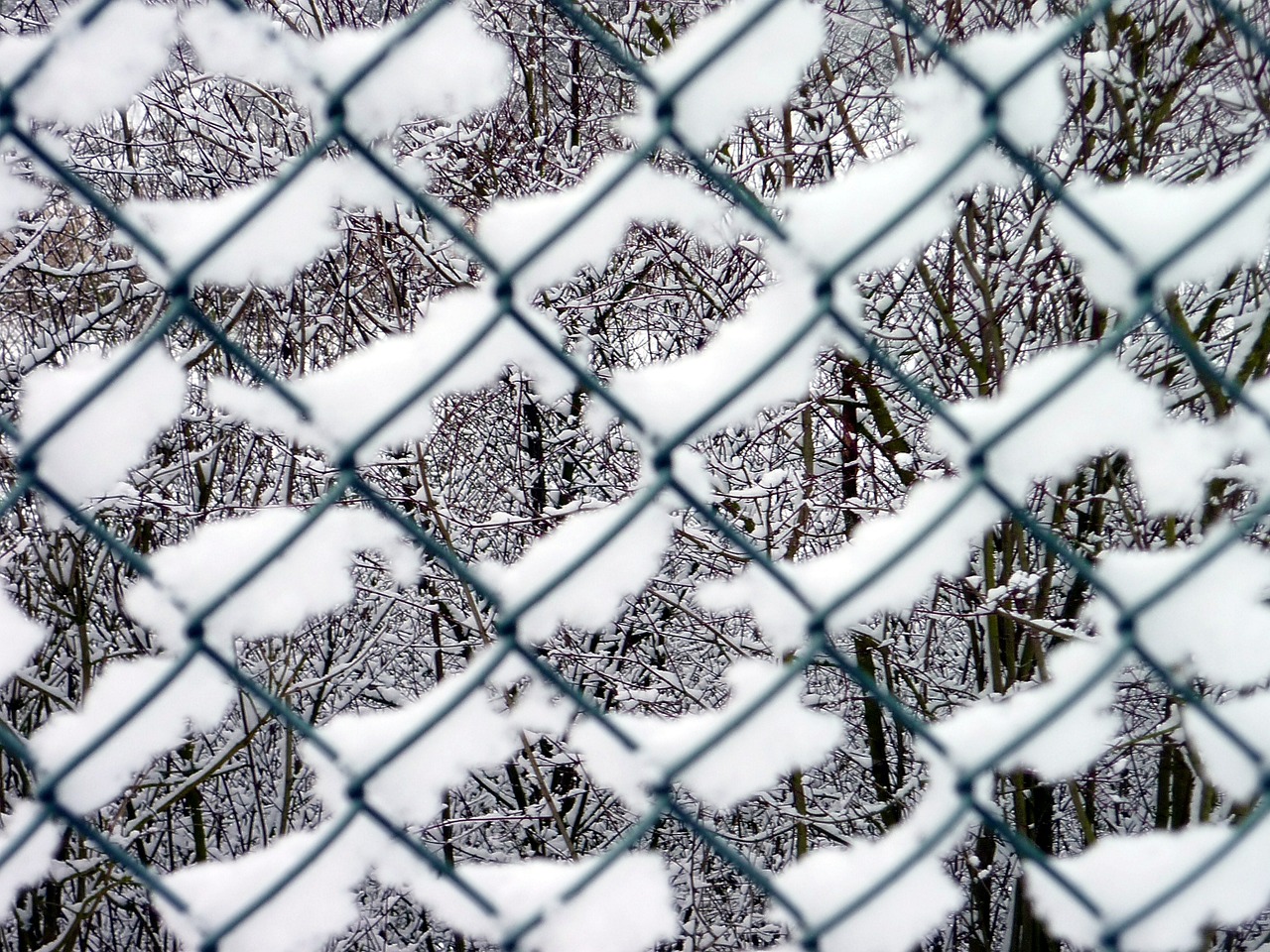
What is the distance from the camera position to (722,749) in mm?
903

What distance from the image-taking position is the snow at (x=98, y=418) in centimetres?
81

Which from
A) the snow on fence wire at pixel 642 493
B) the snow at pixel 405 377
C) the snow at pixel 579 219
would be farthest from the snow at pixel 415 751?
the snow at pixel 579 219

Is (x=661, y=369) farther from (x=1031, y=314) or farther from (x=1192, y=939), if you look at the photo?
(x=1031, y=314)

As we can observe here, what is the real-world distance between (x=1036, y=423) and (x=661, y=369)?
0.34 meters

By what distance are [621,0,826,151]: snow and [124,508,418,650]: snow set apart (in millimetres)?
457

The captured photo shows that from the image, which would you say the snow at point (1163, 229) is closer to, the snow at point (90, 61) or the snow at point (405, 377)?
the snow at point (405, 377)

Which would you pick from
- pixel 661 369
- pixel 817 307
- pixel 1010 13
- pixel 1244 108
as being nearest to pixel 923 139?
pixel 817 307

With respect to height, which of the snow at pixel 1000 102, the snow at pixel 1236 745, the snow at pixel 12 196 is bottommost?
the snow at pixel 12 196

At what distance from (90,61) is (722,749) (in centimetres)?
78

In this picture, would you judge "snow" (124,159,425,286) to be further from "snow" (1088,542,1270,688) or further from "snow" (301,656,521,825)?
Answer: "snow" (1088,542,1270,688)

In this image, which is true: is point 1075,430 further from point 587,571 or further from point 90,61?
point 90,61

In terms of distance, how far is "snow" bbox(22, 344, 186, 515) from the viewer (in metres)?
0.81

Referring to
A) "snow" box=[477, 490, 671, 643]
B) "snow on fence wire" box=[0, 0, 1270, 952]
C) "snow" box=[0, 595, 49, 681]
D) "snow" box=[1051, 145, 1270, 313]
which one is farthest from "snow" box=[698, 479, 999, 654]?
"snow" box=[0, 595, 49, 681]

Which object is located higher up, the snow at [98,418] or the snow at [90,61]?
the snow at [90,61]
